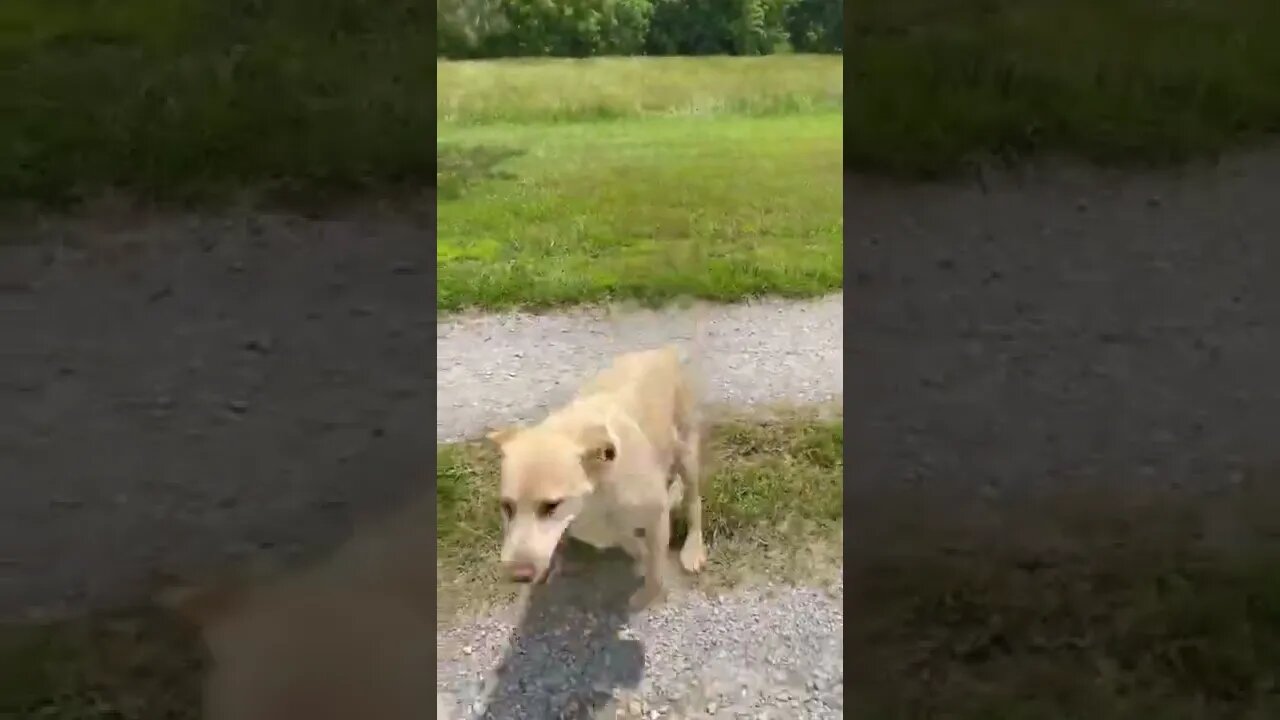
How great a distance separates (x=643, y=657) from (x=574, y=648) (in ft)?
0.23

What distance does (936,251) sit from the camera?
1333 mm

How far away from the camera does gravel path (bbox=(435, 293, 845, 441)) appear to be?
1.20m

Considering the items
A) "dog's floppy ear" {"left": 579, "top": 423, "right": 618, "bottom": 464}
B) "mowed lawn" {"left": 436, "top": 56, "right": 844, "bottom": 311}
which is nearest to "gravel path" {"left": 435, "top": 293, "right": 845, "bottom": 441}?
"mowed lawn" {"left": 436, "top": 56, "right": 844, "bottom": 311}

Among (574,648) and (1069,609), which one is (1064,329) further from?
(574,648)

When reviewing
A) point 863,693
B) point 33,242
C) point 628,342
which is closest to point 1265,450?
point 863,693

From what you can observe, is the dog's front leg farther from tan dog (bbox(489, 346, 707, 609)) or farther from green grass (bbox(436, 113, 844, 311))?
green grass (bbox(436, 113, 844, 311))

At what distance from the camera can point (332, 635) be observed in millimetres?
1012

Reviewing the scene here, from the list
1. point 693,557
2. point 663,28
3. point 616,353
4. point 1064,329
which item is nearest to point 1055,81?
point 1064,329

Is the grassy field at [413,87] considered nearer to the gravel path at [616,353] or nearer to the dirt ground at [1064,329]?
the dirt ground at [1064,329]

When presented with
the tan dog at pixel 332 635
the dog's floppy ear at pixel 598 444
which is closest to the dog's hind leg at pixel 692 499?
the dog's floppy ear at pixel 598 444

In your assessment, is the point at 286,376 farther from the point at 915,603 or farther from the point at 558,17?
the point at 915,603

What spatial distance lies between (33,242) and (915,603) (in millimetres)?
1150

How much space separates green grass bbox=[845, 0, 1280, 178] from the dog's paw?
514mm

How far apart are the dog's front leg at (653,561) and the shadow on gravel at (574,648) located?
10 millimetres
